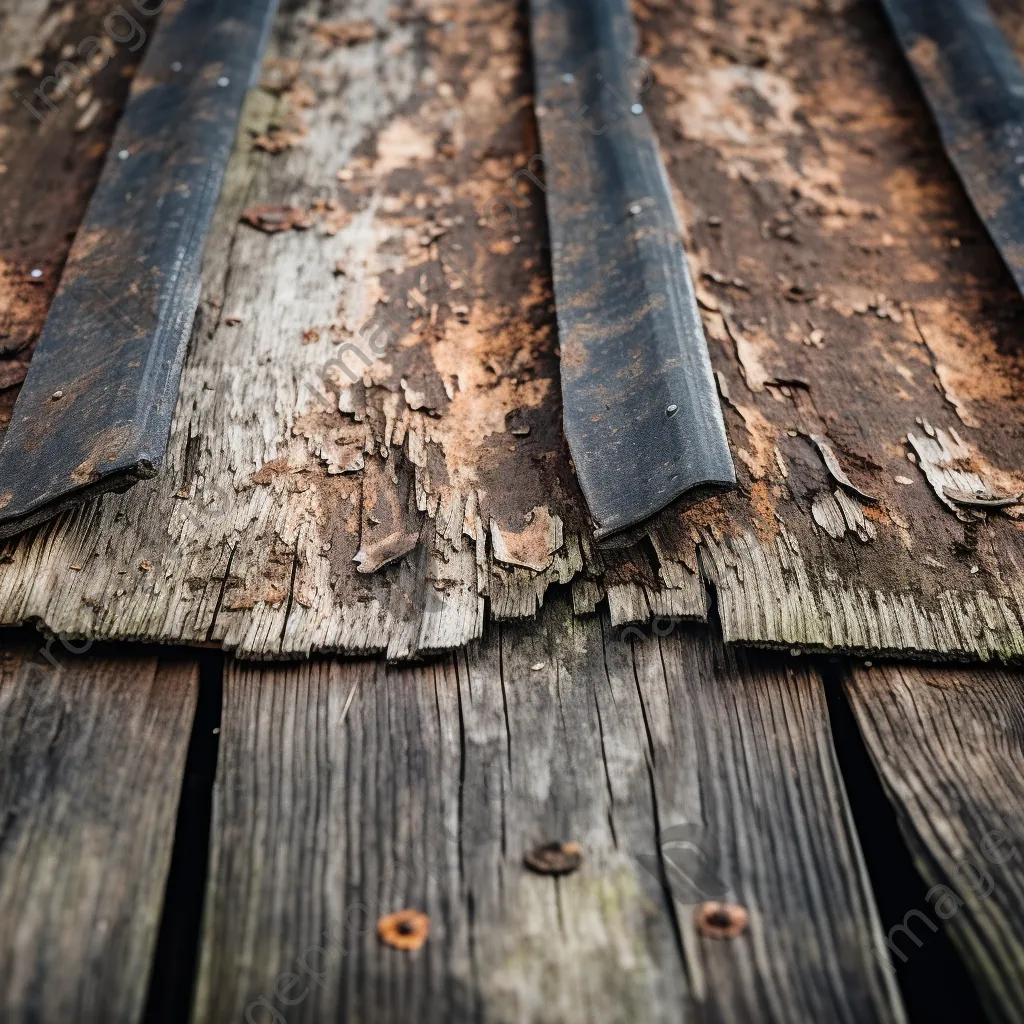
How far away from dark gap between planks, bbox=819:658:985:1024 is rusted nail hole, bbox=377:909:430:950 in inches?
26.6

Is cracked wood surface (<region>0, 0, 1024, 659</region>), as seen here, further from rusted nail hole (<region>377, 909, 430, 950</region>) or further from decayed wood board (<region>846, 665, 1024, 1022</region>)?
rusted nail hole (<region>377, 909, 430, 950</region>)

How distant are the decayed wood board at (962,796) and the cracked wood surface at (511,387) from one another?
3.4 inches

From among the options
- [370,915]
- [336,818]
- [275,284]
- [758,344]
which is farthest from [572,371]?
[370,915]

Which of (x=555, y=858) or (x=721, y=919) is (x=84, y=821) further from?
(x=721, y=919)

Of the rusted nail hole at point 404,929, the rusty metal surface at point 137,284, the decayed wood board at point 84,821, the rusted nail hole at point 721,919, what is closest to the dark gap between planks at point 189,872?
the decayed wood board at point 84,821

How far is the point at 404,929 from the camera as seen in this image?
1.24 meters

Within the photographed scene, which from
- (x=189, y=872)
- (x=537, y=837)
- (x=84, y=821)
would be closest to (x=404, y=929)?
(x=537, y=837)

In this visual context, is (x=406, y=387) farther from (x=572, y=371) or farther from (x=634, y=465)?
(x=634, y=465)

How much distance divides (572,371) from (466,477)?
→ 13.3 inches

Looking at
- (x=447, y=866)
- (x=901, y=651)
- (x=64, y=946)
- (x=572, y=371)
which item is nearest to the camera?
(x=64, y=946)

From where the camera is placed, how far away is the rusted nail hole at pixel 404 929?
4.01 ft

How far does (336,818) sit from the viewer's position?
136 centimetres

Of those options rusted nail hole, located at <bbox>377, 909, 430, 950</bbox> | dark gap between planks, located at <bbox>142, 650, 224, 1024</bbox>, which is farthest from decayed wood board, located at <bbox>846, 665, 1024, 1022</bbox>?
dark gap between planks, located at <bbox>142, 650, 224, 1024</bbox>

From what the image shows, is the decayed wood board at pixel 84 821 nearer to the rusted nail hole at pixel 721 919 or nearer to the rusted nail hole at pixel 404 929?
the rusted nail hole at pixel 404 929
